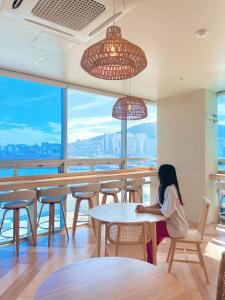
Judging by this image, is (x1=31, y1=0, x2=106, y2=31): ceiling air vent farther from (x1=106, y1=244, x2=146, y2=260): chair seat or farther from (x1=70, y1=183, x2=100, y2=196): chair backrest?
(x1=70, y1=183, x2=100, y2=196): chair backrest

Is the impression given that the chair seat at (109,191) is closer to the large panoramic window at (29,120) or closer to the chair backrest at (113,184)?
the chair backrest at (113,184)

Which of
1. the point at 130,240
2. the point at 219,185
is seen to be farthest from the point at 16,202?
the point at 219,185

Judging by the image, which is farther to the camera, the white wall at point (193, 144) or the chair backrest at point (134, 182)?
the white wall at point (193, 144)

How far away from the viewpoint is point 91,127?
5.23m

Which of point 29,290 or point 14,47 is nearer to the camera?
point 29,290

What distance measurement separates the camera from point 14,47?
3.12m

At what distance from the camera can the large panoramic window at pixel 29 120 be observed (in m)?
4.05

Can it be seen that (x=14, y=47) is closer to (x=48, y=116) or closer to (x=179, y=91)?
(x=48, y=116)

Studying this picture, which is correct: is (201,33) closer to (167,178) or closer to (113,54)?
(113,54)

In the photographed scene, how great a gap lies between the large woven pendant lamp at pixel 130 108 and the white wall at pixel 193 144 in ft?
6.80

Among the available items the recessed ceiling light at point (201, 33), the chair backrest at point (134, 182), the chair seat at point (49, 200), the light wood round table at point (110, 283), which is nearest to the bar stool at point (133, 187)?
the chair backrest at point (134, 182)

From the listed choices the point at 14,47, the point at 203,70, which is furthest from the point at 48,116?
the point at 203,70

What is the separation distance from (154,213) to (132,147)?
337cm

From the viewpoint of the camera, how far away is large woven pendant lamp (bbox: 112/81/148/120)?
11.5 feet
